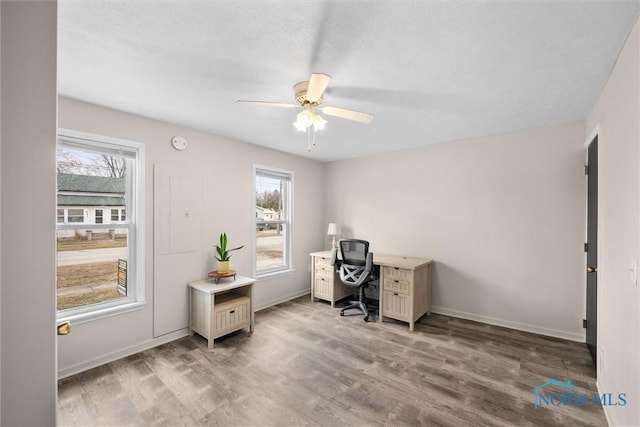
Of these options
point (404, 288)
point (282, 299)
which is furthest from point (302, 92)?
point (282, 299)

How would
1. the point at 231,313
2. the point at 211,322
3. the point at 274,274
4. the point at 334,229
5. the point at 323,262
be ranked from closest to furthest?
the point at 211,322 → the point at 231,313 → the point at 274,274 → the point at 323,262 → the point at 334,229

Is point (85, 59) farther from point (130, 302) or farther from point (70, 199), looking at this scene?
point (130, 302)

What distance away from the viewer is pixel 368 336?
9.98 ft

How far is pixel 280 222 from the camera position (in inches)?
169

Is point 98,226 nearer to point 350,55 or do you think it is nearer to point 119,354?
point 119,354

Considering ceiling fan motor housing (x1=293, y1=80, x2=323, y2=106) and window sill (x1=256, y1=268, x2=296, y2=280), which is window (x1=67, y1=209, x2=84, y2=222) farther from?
ceiling fan motor housing (x1=293, y1=80, x2=323, y2=106)

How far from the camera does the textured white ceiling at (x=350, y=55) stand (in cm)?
132

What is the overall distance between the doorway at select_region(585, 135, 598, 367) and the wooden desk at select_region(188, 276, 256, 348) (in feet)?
10.8

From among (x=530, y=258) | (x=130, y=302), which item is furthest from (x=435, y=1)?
(x=130, y=302)

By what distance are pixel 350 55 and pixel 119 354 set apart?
10.6 feet

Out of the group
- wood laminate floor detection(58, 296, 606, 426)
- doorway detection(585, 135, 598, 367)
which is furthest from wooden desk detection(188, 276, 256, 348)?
doorway detection(585, 135, 598, 367)

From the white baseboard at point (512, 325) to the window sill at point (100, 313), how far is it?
357 centimetres

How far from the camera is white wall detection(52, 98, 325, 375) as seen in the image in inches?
93.8

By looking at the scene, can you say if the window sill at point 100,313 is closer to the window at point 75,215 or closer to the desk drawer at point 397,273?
the window at point 75,215
